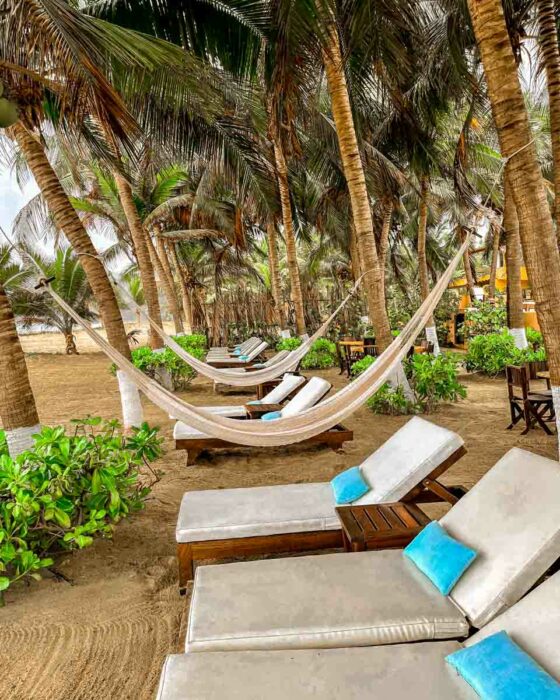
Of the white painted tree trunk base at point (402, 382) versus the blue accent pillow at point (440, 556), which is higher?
the white painted tree trunk base at point (402, 382)

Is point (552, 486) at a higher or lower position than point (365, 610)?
higher

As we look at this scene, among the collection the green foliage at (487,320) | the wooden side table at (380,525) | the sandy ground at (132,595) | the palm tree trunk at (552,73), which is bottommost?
the sandy ground at (132,595)

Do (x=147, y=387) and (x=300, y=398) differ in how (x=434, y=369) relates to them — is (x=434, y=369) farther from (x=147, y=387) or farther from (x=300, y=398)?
(x=147, y=387)

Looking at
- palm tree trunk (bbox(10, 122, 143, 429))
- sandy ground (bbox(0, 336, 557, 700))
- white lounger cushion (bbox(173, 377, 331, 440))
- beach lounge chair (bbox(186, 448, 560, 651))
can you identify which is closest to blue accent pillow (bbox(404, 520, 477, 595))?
beach lounge chair (bbox(186, 448, 560, 651))

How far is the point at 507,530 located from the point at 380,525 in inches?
21.6

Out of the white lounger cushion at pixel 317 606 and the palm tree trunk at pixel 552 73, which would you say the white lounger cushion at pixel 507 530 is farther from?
the palm tree trunk at pixel 552 73

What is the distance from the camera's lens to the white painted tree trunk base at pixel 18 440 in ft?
8.29

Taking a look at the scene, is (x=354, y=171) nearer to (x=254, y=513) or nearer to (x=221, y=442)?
(x=221, y=442)

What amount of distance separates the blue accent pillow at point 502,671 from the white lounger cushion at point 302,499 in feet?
3.18

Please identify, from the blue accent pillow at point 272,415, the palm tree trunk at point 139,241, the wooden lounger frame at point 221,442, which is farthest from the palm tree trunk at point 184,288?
the wooden lounger frame at point 221,442

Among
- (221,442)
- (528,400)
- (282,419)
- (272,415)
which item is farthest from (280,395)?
(528,400)

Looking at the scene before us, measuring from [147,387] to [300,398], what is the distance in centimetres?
198

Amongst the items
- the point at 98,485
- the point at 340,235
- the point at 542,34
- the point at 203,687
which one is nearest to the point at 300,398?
the point at 98,485

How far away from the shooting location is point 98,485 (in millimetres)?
2314
